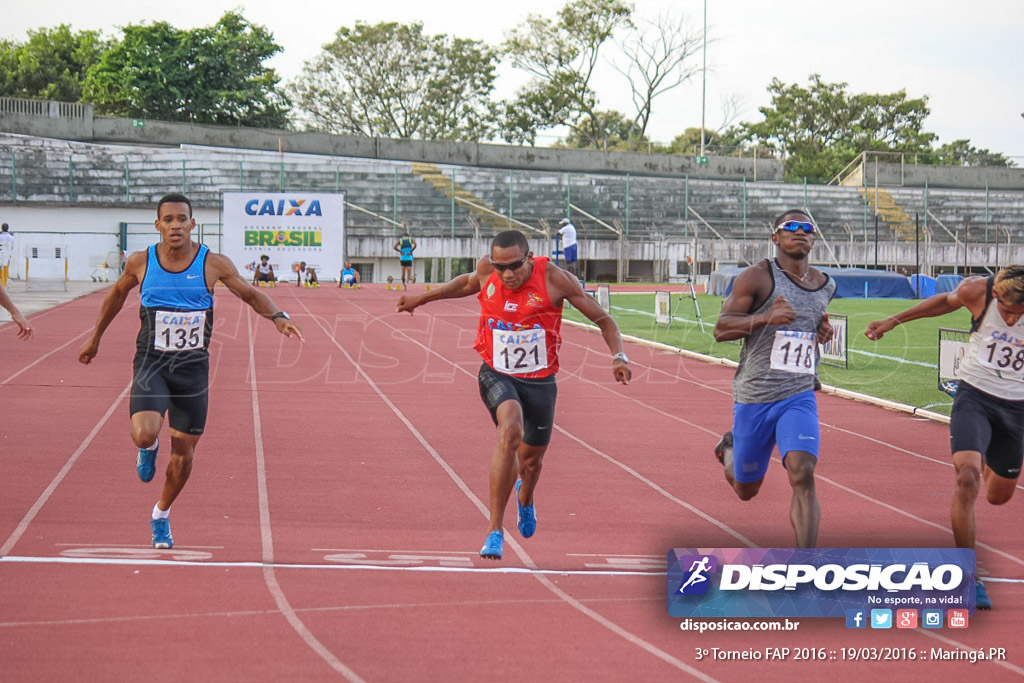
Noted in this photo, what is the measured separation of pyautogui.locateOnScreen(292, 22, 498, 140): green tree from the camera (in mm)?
66062

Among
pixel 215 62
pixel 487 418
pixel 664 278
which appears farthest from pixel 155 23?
pixel 487 418

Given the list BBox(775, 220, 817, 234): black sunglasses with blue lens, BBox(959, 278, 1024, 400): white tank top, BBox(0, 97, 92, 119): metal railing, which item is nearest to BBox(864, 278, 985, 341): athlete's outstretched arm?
BBox(959, 278, 1024, 400): white tank top

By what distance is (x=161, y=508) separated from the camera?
21.8 ft

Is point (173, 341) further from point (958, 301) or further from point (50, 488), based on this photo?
point (958, 301)

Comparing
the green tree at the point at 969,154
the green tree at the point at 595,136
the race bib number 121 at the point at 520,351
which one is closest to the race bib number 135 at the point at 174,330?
the race bib number 121 at the point at 520,351

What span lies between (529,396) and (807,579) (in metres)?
2.15

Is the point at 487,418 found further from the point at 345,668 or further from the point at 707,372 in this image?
the point at 345,668

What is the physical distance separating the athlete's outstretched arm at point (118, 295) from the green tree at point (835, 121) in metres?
68.6

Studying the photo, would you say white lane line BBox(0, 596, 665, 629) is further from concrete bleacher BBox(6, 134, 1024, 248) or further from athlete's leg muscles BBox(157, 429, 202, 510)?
concrete bleacher BBox(6, 134, 1024, 248)

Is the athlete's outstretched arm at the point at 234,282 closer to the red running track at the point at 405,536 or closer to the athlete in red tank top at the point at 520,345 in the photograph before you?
the athlete in red tank top at the point at 520,345

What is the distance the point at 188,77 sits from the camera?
60938 millimetres

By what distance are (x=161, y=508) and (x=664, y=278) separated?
40203mm

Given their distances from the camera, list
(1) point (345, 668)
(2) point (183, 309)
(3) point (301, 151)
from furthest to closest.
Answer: (3) point (301, 151) → (2) point (183, 309) → (1) point (345, 668)

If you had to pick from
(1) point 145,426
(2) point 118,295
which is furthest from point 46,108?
(1) point 145,426
